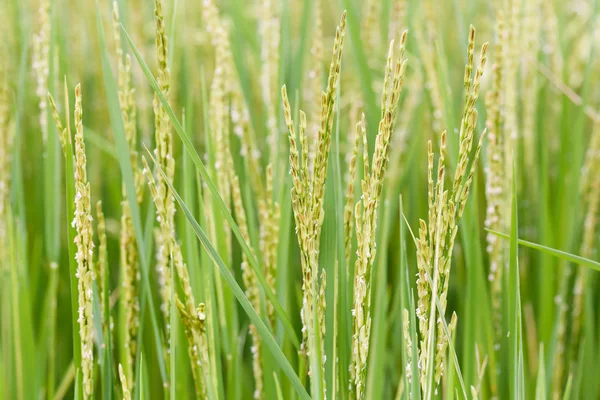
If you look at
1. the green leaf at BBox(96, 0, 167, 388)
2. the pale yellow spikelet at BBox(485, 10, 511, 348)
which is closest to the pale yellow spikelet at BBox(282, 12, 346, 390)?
the green leaf at BBox(96, 0, 167, 388)

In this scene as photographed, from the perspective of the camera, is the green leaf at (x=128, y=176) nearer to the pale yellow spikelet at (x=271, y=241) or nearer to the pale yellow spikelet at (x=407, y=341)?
the pale yellow spikelet at (x=271, y=241)

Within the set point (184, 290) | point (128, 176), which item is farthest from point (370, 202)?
point (128, 176)

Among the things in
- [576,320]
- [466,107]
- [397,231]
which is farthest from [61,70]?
[576,320]

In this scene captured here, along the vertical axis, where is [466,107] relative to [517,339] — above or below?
A: above

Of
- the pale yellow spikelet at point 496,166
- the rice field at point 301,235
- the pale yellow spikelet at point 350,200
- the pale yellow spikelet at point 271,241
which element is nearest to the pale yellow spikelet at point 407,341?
the rice field at point 301,235

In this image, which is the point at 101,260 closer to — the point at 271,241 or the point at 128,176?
the point at 128,176

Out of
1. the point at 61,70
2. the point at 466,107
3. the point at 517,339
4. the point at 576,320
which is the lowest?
the point at 576,320

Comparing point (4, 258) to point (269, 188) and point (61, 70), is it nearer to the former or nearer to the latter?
point (61, 70)
